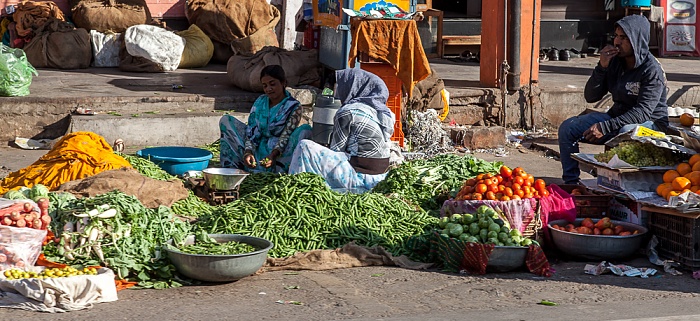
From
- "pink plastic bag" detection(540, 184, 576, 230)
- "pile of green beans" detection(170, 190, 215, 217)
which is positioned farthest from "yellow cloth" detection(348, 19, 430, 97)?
"pink plastic bag" detection(540, 184, 576, 230)

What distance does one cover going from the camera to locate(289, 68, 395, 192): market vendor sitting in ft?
25.2

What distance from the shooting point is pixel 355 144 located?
7805mm

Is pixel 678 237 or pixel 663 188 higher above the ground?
pixel 663 188

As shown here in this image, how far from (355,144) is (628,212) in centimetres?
221

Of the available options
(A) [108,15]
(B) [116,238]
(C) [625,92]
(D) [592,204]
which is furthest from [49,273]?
(A) [108,15]

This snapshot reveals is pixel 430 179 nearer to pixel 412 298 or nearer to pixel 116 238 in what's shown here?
pixel 412 298

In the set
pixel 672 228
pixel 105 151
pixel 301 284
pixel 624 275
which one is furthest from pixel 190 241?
pixel 672 228

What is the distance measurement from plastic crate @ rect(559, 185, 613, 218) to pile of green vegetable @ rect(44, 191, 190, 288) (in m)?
2.95

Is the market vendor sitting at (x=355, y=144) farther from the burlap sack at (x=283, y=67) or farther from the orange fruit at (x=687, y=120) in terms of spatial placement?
the burlap sack at (x=283, y=67)

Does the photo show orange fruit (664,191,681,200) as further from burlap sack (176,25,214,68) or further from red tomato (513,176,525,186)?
burlap sack (176,25,214,68)

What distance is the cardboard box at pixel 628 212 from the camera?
6.81 meters

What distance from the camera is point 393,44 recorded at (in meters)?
9.73

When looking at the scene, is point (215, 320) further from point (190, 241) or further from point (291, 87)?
point (291, 87)

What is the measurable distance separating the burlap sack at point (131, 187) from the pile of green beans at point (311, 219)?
1.56 ft
